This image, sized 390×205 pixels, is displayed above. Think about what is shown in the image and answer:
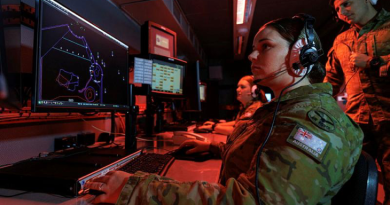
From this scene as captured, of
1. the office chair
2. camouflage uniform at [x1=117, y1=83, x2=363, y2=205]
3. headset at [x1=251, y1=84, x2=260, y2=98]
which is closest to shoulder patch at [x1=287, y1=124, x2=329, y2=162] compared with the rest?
camouflage uniform at [x1=117, y1=83, x2=363, y2=205]

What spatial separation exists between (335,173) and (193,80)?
1.29 meters

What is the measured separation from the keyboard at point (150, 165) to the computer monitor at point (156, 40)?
1.04 m

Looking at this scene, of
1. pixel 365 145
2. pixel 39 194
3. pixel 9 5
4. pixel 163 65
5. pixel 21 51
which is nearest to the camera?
pixel 39 194

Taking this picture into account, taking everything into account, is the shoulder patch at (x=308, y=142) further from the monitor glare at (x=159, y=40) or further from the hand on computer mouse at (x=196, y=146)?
the monitor glare at (x=159, y=40)

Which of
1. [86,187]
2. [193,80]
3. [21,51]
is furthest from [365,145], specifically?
[21,51]

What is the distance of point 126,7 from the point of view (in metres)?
1.93

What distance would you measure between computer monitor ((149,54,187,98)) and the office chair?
112cm

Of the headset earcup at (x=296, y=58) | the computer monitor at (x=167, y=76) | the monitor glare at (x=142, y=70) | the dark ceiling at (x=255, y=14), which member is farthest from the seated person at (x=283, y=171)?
the dark ceiling at (x=255, y=14)

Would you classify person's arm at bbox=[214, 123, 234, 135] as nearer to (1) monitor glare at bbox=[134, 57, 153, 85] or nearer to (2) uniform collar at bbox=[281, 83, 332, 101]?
(1) monitor glare at bbox=[134, 57, 153, 85]

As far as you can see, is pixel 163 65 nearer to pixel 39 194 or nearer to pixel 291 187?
pixel 39 194

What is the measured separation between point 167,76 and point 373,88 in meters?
1.37

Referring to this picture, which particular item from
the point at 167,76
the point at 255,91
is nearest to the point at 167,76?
the point at 167,76

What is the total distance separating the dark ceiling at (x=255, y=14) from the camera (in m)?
2.84

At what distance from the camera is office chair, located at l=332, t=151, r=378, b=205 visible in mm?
466
